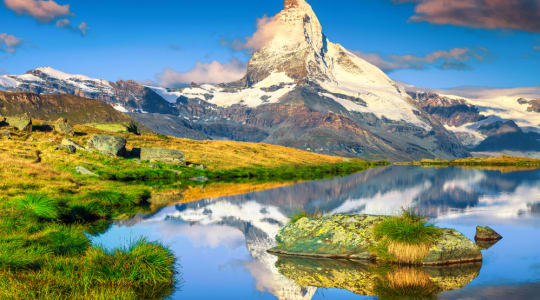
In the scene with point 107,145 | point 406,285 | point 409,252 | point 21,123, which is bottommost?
point 406,285

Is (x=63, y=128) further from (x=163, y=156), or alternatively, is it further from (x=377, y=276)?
(x=377, y=276)

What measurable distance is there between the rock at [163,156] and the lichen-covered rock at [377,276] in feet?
224

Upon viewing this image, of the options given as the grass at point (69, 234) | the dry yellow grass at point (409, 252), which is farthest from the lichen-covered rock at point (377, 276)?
the grass at point (69, 234)

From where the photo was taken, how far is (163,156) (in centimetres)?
8619

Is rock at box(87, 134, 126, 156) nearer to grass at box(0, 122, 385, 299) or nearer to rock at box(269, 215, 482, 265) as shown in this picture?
grass at box(0, 122, 385, 299)

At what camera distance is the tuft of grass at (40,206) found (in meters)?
26.9

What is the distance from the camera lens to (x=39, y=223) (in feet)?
82.5

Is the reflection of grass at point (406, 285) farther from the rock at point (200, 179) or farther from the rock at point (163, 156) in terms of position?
the rock at point (163, 156)

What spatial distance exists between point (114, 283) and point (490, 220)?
2687 cm

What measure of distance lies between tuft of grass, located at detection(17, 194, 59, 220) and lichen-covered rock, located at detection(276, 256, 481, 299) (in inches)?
616

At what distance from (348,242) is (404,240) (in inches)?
104

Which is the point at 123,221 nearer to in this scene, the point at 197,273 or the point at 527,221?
the point at 197,273

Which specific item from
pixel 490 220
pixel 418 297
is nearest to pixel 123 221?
pixel 418 297

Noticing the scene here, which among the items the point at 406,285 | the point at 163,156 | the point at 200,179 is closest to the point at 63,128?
the point at 163,156
